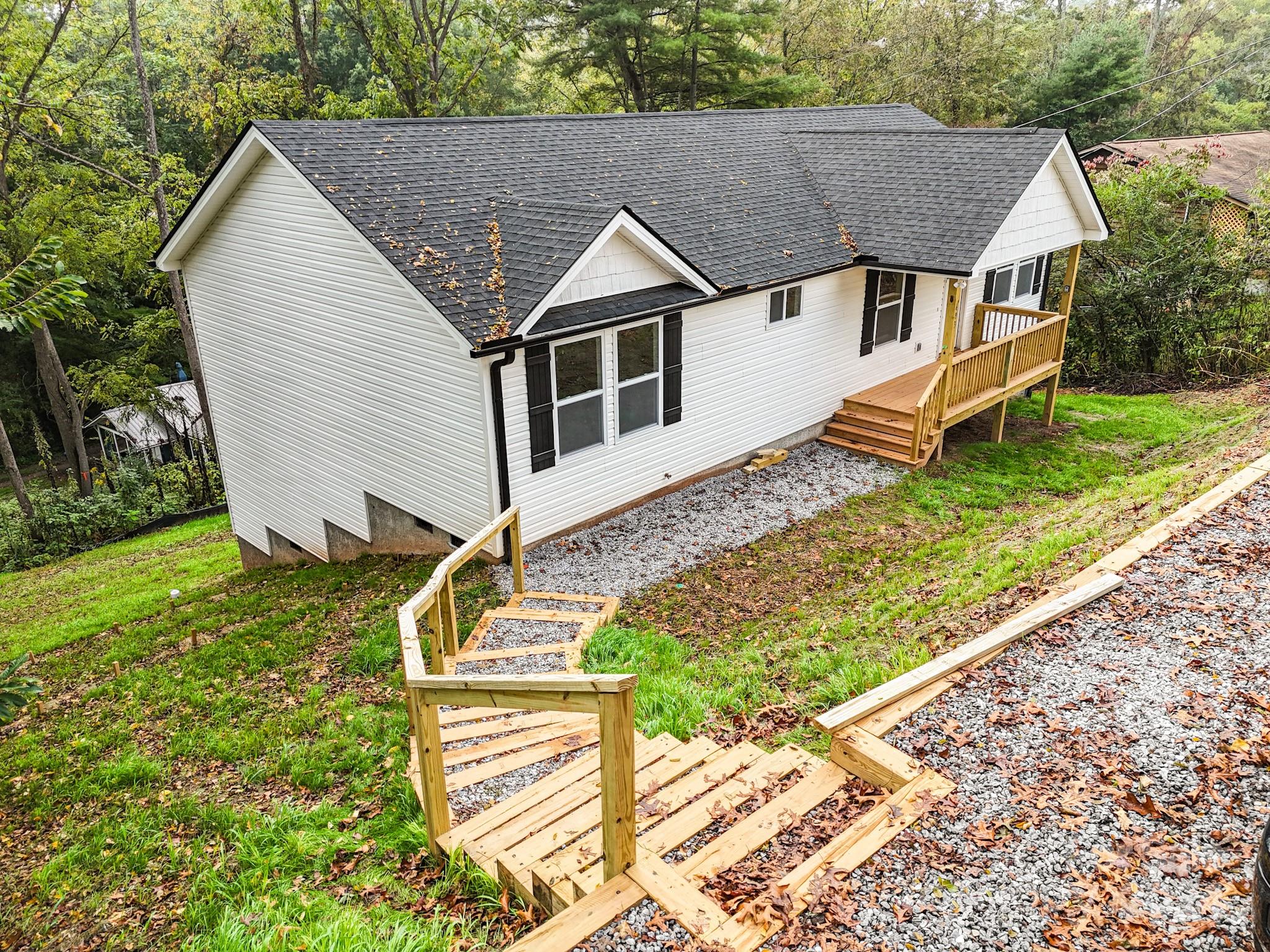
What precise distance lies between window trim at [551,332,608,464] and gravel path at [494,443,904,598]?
1172 millimetres

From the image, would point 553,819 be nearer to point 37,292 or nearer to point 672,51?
point 37,292

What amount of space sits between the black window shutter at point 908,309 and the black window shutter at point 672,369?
563 centimetres

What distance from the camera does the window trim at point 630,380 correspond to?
36.8ft

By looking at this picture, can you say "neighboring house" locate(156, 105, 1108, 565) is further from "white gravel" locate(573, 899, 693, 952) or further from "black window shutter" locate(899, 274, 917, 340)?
"white gravel" locate(573, 899, 693, 952)

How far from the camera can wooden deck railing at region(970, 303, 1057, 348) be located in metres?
16.1

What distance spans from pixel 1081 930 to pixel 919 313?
1384 centimetres

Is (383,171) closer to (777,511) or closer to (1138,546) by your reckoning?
(777,511)

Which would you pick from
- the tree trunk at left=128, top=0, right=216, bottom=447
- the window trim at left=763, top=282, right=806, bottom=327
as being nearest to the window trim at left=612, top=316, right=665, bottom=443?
the window trim at left=763, top=282, right=806, bottom=327

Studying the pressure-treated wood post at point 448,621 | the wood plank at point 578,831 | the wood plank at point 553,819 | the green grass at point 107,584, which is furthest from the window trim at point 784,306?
the green grass at point 107,584

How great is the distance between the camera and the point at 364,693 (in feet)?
27.3

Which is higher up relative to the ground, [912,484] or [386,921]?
[386,921]

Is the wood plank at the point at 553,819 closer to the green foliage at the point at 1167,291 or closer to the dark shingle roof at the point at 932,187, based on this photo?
the dark shingle roof at the point at 932,187

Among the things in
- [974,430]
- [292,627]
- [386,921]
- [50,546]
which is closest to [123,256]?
[50,546]

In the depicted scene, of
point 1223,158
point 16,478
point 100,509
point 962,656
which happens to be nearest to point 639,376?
point 962,656
